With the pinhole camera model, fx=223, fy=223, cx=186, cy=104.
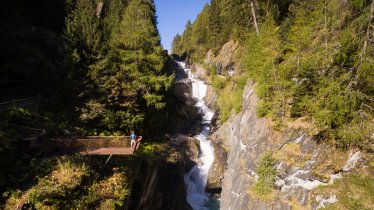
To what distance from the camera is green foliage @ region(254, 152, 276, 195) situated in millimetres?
16031

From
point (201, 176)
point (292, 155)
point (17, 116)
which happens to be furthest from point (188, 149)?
point (17, 116)

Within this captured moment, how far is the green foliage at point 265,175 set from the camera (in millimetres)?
16031

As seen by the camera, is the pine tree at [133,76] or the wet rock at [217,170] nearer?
the pine tree at [133,76]

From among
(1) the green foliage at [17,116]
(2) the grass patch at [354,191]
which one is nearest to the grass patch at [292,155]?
(2) the grass patch at [354,191]

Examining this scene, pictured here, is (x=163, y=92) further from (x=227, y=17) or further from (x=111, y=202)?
(x=227, y=17)

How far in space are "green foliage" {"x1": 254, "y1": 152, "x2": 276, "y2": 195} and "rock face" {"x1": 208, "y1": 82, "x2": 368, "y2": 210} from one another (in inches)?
13.4

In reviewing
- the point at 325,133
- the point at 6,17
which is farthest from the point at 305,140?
the point at 6,17

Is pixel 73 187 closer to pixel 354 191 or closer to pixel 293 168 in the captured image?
pixel 293 168

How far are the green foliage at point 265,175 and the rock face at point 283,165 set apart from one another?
34 centimetres

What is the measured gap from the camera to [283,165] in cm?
1562

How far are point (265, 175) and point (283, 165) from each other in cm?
160

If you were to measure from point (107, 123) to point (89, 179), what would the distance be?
651 centimetres

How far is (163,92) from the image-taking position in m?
22.2

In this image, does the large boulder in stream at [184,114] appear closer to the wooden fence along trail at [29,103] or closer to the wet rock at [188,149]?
the wet rock at [188,149]
